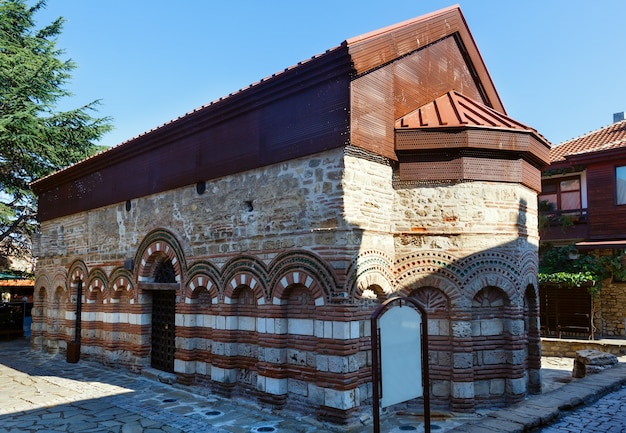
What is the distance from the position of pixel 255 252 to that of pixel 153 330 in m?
3.99

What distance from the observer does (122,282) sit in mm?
10516

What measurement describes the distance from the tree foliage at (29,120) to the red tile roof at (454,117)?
560 inches

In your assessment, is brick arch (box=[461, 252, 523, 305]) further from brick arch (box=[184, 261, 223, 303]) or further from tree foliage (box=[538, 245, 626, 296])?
tree foliage (box=[538, 245, 626, 296])

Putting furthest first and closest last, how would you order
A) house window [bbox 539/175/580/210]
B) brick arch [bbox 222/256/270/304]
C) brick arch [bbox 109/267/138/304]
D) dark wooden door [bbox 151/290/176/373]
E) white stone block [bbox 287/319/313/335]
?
1. house window [bbox 539/175/580/210]
2. brick arch [bbox 109/267/138/304]
3. dark wooden door [bbox 151/290/176/373]
4. brick arch [bbox 222/256/270/304]
5. white stone block [bbox 287/319/313/335]

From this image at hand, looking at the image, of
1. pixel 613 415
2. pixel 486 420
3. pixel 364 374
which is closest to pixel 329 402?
pixel 364 374

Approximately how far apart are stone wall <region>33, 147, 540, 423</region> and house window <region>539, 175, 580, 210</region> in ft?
31.3

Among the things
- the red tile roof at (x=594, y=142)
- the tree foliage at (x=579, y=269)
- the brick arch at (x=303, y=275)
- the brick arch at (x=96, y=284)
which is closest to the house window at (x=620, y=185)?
the red tile roof at (x=594, y=142)

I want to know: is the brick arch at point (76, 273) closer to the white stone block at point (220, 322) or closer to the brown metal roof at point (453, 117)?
the white stone block at point (220, 322)

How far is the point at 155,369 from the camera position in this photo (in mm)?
9703

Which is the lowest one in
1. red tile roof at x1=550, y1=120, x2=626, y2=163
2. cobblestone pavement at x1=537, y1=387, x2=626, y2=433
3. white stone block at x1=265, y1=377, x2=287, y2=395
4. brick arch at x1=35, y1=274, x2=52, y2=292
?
cobblestone pavement at x1=537, y1=387, x2=626, y2=433

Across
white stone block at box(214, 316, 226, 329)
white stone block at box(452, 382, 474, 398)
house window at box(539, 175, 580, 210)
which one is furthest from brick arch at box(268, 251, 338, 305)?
house window at box(539, 175, 580, 210)

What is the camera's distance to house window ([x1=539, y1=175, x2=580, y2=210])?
53.1 ft

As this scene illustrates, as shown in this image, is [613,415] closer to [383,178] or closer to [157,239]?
[383,178]

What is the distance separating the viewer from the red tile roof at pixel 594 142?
1525 centimetres
